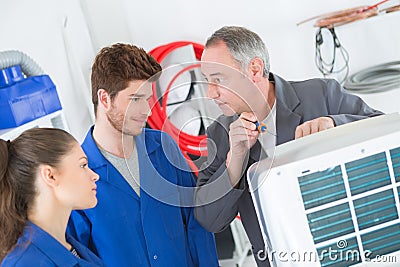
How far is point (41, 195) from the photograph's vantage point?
4.62ft

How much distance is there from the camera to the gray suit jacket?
1.34 meters

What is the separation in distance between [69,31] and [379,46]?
1.92 m

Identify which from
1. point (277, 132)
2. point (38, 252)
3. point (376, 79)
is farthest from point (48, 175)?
point (376, 79)

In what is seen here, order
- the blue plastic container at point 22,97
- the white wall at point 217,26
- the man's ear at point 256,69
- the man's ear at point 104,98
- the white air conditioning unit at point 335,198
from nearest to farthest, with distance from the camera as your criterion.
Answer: the white air conditioning unit at point 335,198 < the man's ear at point 256,69 < the man's ear at point 104,98 < the blue plastic container at point 22,97 < the white wall at point 217,26

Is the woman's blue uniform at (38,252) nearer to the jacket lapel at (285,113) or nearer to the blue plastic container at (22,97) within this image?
the jacket lapel at (285,113)

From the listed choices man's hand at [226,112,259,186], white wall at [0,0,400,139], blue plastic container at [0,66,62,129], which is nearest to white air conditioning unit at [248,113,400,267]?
man's hand at [226,112,259,186]

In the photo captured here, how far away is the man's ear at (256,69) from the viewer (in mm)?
1448

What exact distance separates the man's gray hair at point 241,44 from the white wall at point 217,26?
1.96m

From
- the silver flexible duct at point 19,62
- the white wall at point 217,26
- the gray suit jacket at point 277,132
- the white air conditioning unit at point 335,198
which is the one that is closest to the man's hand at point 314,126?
the gray suit jacket at point 277,132

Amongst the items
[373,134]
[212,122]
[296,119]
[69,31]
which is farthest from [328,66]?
[373,134]

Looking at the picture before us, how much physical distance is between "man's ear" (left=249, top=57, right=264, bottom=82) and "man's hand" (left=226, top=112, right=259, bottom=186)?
25cm

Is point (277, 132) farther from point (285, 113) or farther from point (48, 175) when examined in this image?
point (48, 175)

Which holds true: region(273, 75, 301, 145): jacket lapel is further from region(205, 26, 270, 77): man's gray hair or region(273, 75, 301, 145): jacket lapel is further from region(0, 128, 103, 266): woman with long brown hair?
region(0, 128, 103, 266): woman with long brown hair

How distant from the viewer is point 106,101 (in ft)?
5.27
